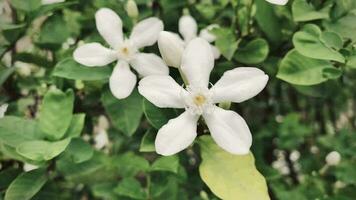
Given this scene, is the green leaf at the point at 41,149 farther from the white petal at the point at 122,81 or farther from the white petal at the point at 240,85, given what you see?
the white petal at the point at 240,85

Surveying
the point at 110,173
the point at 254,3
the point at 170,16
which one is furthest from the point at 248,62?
the point at 110,173

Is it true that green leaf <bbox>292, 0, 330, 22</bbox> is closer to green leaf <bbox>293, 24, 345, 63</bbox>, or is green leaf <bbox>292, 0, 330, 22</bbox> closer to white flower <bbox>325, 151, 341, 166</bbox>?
green leaf <bbox>293, 24, 345, 63</bbox>

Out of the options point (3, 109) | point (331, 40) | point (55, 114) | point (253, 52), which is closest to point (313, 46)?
point (331, 40)

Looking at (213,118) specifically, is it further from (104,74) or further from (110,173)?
(110,173)

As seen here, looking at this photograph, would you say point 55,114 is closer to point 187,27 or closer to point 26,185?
point 26,185

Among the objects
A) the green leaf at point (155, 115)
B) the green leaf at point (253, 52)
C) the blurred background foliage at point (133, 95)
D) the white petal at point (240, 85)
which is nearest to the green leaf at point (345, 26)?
the blurred background foliage at point (133, 95)

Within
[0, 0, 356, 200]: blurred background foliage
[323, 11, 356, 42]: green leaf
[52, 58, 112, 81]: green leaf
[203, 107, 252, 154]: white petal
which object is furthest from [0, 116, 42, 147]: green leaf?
[323, 11, 356, 42]: green leaf
